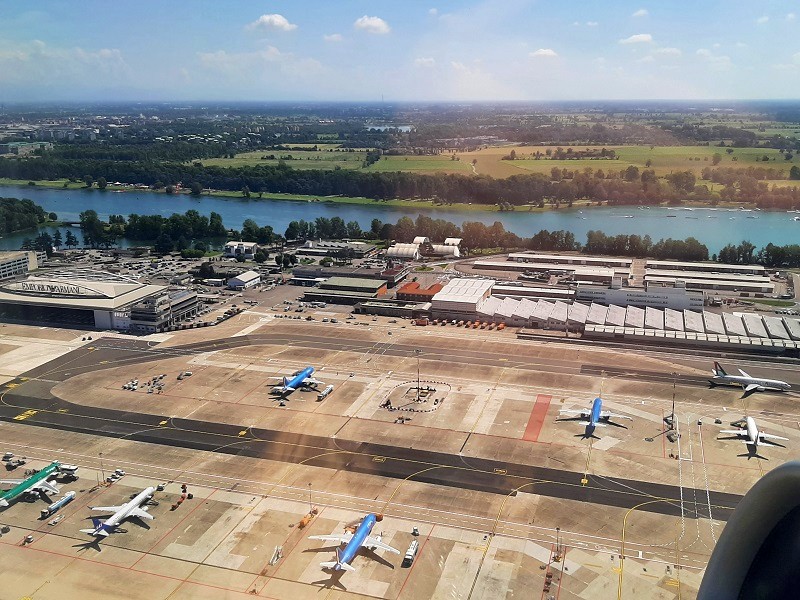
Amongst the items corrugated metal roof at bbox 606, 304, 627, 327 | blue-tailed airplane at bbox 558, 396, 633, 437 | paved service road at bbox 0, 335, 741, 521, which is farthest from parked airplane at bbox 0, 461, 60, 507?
corrugated metal roof at bbox 606, 304, 627, 327

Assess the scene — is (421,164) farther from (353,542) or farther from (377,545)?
(353,542)

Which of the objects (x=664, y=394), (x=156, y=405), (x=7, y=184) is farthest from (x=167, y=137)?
(x=664, y=394)

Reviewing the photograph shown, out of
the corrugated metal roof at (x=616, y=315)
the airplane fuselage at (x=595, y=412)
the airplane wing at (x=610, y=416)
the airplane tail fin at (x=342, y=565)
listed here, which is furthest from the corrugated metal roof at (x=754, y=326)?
the airplane tail fin at (x=342, y=565)

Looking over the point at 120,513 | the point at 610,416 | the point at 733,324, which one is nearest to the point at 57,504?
the point at 120,513

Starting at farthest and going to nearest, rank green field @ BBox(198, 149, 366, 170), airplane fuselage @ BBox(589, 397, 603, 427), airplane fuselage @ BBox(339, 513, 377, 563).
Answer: green field @ BBox(198, 149, 366, 170), airplane fuselage @ BBox(589, 397, 603, 427), airplane fuselage @ BBox(339, 513, 377, 563)

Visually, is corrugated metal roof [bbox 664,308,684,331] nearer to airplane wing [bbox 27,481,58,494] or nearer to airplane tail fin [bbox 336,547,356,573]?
airplane tail fin [bbox 336,547,356,573]

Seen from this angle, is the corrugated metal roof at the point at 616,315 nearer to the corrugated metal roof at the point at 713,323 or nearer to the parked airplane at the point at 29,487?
the corrugated metal roof at the point at 713,323
